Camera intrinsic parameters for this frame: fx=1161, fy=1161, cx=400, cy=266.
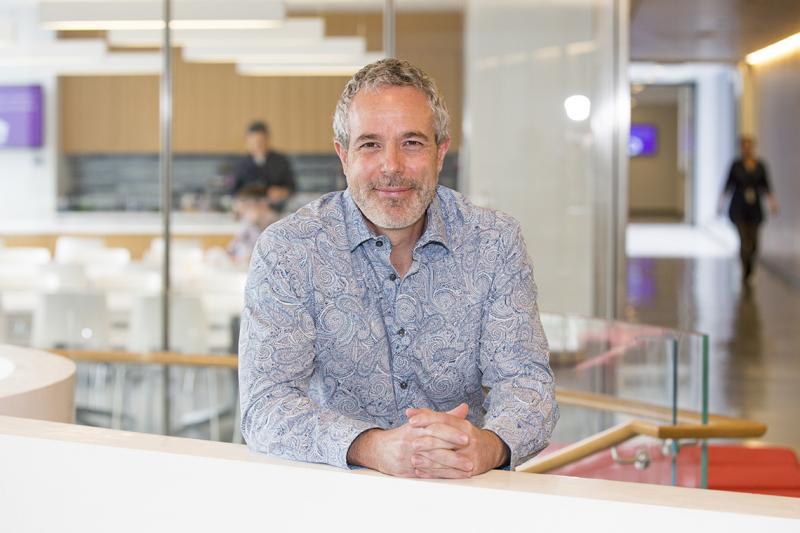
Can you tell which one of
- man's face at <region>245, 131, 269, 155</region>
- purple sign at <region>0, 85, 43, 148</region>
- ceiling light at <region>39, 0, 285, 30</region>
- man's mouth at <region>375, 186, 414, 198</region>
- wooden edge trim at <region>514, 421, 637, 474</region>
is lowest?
wooden edge trim at <region>514, 421, 637, 474</region>

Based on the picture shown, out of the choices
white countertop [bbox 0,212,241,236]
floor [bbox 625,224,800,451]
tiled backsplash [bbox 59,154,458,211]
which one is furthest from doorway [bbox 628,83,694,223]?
white countertop [bbox 0,212,241,236]

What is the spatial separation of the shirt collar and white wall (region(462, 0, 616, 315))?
5.29m

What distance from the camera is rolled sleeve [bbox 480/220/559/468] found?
217cm

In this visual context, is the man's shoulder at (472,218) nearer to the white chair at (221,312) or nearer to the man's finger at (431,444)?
the man's finger at (431,444)

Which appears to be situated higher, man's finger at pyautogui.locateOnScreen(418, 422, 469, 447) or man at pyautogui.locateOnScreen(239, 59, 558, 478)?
man at pyautogui.locateOnScreen(239, 59, 558, 478)

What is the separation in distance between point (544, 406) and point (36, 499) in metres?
0.93

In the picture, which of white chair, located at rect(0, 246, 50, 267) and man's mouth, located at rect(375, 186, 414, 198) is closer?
man's mouth, located at rect(375, 186, 414, 198)

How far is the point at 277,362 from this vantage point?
2154 millimetres

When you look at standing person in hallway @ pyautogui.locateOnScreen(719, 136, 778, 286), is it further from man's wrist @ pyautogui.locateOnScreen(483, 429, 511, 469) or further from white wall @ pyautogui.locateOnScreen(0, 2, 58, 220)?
man's wrist @ pyautogui.locateOnScreen(483, 429, 511, 469)

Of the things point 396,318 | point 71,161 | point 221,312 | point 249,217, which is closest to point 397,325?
point 396,318

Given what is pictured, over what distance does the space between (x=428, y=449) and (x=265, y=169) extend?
5.95m

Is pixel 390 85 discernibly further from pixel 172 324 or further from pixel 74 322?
pixel 74 322

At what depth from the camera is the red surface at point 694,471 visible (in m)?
4.16

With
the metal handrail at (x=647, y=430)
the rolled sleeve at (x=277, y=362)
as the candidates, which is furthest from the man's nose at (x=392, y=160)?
the metal handrail at (x=647, y=430)
